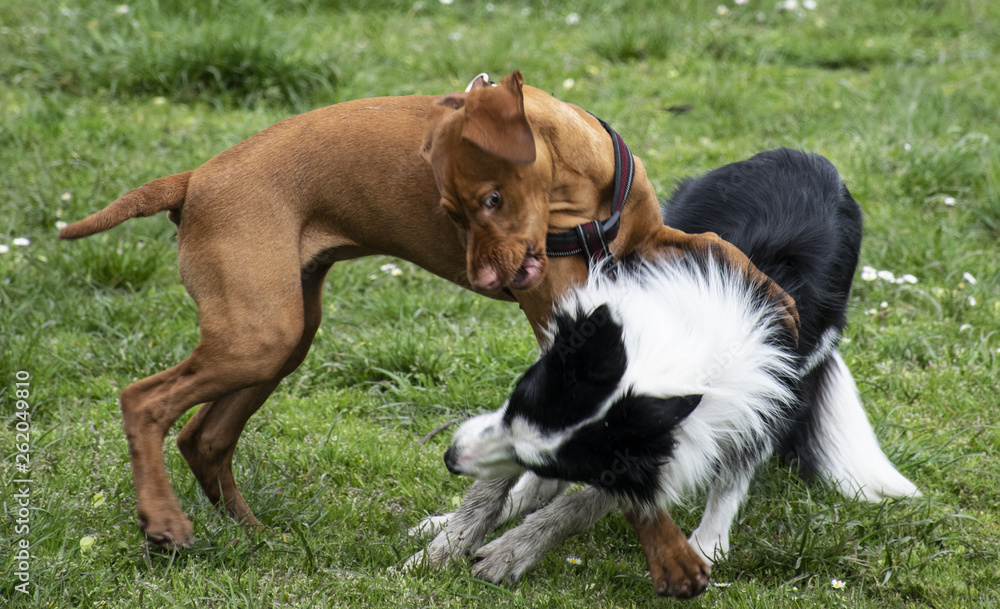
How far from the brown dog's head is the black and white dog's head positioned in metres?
0.23

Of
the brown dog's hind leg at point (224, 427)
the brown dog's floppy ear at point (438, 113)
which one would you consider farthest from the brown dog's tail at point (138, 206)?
the brown dog's floppy ear at point (438, 113)

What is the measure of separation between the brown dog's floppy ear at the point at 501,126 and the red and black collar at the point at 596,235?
36 cm

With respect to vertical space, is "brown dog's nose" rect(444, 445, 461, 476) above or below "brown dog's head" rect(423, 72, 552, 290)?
below

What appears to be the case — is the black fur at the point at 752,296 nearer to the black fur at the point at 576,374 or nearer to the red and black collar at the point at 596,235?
the black fur at the point at 576,374

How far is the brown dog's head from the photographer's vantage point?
8.03 ft

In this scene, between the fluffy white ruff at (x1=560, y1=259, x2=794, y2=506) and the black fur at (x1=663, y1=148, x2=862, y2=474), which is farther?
the black fur at (x1=663, y1=148, x2=862, y2=474)

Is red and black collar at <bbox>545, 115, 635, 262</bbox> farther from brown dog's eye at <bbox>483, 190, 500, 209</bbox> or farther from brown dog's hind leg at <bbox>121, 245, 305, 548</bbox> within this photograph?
brown dog's hind leg at <bbox>121, 245, 305, 548</bbox>

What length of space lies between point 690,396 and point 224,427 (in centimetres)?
149

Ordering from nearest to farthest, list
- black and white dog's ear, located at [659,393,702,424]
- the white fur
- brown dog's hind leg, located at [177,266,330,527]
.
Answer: black and white dog's ear, located at [659,393,702,424] → brown dog's hind leg, located at [177,266,330,527] → the white fur

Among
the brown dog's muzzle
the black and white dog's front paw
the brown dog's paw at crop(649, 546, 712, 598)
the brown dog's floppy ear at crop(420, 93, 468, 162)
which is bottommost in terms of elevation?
the black and white dog's front paw

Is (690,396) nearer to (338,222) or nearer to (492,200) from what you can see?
(492,200)

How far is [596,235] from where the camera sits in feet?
8.98

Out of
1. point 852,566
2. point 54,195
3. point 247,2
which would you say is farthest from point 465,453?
point 247,2

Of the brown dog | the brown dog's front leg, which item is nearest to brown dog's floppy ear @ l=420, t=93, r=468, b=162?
the brown dog
